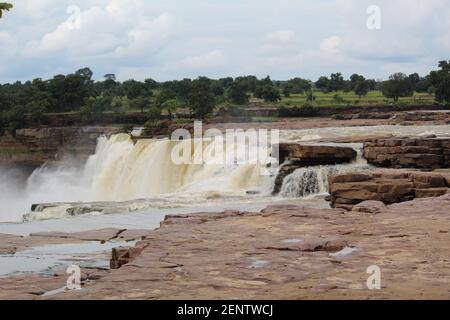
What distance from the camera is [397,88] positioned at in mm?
58969

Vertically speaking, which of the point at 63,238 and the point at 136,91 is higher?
the point at 136,91

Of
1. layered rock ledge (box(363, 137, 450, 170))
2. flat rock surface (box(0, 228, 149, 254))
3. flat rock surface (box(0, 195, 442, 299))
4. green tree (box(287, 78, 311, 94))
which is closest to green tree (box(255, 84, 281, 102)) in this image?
green tree (box(287, 78, 311, 94))

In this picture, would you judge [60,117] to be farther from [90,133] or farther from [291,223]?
[291,223]

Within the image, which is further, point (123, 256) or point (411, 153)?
point (411, 153)

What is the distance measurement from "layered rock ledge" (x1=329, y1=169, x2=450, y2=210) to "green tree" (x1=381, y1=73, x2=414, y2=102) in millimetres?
45008

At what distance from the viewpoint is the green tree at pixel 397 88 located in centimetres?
5906

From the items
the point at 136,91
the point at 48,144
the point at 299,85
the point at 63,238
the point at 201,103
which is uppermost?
the point at 299,85

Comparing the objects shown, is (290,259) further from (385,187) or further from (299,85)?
(299,85)

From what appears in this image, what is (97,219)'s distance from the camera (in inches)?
605

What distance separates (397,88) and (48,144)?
1225 inches

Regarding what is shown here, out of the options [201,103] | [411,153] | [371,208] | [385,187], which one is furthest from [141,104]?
[371,208]

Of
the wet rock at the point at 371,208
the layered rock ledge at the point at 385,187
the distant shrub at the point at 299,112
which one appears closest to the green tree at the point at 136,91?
the distant shrub at the point at 299,112

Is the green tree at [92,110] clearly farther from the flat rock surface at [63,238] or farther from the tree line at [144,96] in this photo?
the flat rock surface at [63,238]
